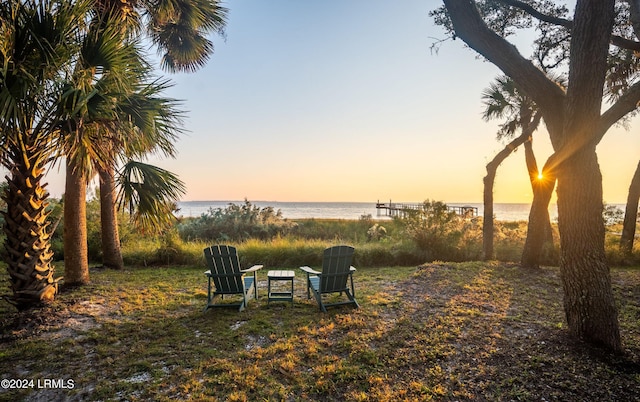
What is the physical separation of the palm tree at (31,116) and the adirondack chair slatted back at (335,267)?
3.92 metres

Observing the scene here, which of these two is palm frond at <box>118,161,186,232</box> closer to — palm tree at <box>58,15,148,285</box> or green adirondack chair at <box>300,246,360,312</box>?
palm tree at <box>58,15,148,285</box>

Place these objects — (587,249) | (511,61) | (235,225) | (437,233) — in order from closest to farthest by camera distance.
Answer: (587,249)
(511,61)
(437,233)
(235,225)

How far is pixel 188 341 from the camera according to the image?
3.75 meters

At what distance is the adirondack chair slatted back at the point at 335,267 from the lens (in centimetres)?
493

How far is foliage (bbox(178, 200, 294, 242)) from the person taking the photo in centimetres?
1312

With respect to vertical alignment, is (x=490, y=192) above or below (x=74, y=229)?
above

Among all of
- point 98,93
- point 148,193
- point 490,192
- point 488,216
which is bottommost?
point 488,216

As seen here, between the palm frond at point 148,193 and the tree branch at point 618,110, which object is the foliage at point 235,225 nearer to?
the palm frond at point 148,193

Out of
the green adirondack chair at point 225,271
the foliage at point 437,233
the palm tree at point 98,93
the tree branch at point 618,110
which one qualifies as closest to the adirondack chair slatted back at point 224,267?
the green adirondack chair at point 225,271

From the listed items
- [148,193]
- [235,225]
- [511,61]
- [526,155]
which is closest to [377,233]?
[526,155]

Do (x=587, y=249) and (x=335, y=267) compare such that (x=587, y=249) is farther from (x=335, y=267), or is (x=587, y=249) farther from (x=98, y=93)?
(x=98, y=93)

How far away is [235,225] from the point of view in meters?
13.6

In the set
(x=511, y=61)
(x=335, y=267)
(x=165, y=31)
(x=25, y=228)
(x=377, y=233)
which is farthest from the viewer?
(x=377, y=233)

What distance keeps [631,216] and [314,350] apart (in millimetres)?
10776
